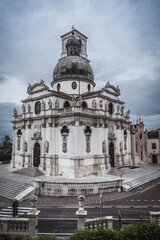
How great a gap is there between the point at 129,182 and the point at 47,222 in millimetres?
14409

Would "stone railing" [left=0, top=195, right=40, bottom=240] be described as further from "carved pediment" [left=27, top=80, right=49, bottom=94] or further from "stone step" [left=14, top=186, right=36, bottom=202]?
"carved pediment" [left=27, top=80, right=49, bottom=94]

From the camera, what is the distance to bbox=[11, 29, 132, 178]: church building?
27.0 m

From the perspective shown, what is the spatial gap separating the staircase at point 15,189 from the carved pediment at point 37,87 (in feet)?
51.5

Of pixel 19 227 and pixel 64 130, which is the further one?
pixel 64 130

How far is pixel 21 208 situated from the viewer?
53.9 feet

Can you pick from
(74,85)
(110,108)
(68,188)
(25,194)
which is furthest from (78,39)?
(25,194)

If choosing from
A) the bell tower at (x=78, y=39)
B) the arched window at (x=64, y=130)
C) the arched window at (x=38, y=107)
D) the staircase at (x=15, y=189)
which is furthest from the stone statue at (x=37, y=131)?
the bell tower at (x=78, y=39)

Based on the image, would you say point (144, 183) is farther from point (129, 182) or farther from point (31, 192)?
point (31, 192)

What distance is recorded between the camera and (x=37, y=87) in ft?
105

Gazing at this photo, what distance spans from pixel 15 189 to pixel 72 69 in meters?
23.1

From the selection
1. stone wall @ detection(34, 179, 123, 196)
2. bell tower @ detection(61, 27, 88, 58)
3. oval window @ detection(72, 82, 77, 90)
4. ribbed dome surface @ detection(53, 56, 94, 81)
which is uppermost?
bell tower @ detection(61, 27, 88, 58)

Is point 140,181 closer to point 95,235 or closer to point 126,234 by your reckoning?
point 126,234

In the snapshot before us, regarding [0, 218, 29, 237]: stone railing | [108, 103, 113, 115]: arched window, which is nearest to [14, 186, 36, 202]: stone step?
[0, 218, 29, 237]: stone railing

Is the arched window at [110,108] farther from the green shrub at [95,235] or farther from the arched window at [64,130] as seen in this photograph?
the green shrub at [95,235]
